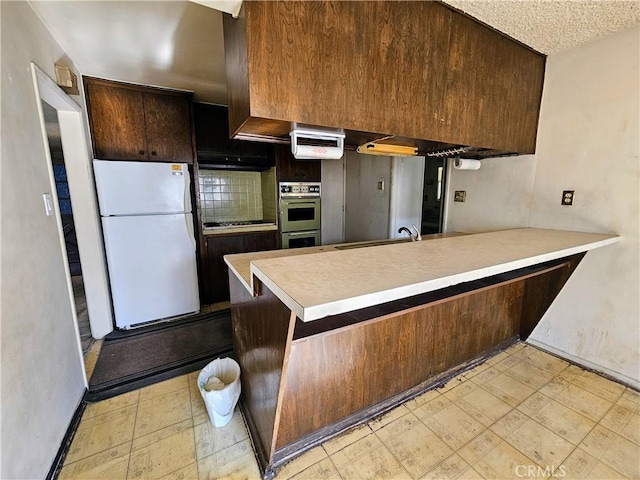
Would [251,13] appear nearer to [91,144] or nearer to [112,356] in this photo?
[91,144]

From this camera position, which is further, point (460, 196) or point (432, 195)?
point (432, 195)

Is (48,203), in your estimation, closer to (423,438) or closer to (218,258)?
(218,258)

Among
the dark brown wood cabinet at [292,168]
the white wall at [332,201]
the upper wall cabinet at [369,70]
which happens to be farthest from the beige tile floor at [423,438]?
the white wall at [332,201]

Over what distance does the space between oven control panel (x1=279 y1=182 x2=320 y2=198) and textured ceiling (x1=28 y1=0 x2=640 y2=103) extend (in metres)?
1.51

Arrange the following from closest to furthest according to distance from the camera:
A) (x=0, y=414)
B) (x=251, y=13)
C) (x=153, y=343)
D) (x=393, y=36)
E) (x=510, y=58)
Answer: (x=0, y=414) → (x=251, y=13) → (x=393, y=36) → (x=510, y=58) → (x=153, y=343)

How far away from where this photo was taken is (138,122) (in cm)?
259

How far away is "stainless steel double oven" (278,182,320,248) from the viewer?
11.6ft

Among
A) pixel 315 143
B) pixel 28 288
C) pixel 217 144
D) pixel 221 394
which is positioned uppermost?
pixel 217 144

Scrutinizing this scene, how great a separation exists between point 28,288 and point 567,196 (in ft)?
11.0

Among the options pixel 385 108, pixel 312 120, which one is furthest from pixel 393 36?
pixel 312 120

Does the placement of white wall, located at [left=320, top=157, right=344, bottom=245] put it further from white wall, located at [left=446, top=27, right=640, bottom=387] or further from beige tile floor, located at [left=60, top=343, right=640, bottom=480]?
beige tile floor, located at [left=60, top=343, right=640, bottom=480]

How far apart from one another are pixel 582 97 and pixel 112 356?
13.3ft

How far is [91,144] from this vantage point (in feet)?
7.94

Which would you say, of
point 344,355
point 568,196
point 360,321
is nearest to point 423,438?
point 344,355
